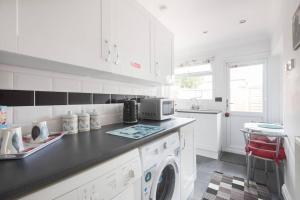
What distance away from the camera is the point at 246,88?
3.07 metres

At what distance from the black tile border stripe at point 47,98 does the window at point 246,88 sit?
2.79 metres

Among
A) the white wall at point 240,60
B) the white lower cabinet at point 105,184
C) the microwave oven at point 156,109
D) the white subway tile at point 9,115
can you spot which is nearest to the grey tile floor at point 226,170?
the white wall at point 240,60

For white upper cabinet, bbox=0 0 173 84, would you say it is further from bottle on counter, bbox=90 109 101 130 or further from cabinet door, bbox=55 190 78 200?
cabinet door, bbox=55 190 78 200

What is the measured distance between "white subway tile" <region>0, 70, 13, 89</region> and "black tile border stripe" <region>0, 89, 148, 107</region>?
27 mm

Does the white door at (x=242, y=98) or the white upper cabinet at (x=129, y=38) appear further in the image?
the white door at (x=242, y=98)

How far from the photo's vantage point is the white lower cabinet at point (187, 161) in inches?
58.9

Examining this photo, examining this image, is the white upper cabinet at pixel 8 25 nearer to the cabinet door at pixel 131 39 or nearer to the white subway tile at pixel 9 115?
the white subway tile at pixel 9 115

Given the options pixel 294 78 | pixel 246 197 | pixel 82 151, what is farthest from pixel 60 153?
pixel 246 197

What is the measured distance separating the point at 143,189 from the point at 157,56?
142 centimetres

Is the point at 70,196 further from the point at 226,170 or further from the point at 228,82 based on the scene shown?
the point at 228,82

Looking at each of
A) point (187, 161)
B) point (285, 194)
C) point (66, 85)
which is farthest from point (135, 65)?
point (285, 194)

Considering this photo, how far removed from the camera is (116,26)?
1.23 metres

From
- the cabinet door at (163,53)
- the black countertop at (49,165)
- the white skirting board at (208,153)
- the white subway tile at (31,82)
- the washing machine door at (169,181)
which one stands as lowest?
the white skirting board at (208,153)

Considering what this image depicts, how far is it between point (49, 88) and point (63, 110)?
195mm
